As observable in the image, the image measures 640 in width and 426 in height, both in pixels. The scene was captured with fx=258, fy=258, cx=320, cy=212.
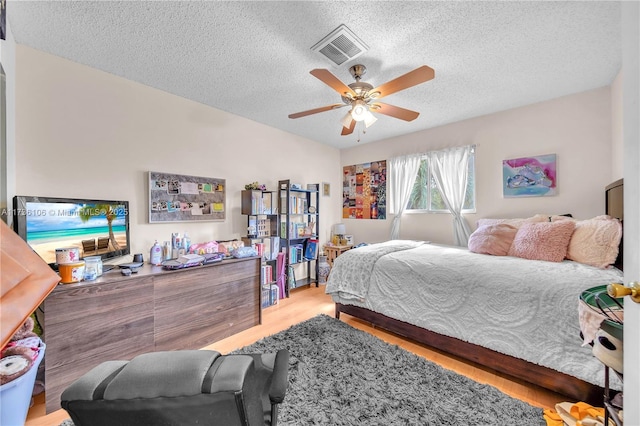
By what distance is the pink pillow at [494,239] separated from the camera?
8.22 feet

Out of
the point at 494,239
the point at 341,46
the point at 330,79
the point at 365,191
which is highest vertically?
the point at 341,46

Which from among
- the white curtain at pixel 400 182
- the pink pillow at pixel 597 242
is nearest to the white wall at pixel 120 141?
the white curtain at pixel 400 182

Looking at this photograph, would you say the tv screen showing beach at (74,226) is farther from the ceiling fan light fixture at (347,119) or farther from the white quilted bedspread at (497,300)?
the white quilted bedspread at (497,300)

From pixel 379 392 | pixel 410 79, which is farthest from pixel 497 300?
pixel 410 79

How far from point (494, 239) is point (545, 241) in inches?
15.2

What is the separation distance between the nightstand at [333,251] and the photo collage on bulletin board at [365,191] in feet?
2.42

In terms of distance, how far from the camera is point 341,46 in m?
1.85

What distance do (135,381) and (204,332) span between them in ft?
6.43

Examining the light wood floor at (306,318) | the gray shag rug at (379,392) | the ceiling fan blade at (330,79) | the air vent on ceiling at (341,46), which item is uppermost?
the air vent on ceiling at (341,46)

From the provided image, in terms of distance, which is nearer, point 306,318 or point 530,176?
point 306,318

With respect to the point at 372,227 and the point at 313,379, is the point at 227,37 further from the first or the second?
the point at 372,227

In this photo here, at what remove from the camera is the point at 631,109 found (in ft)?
2.36

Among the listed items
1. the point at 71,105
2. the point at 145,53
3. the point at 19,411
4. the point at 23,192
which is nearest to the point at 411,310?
the point at 19,411

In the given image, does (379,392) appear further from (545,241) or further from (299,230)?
(299,230)
